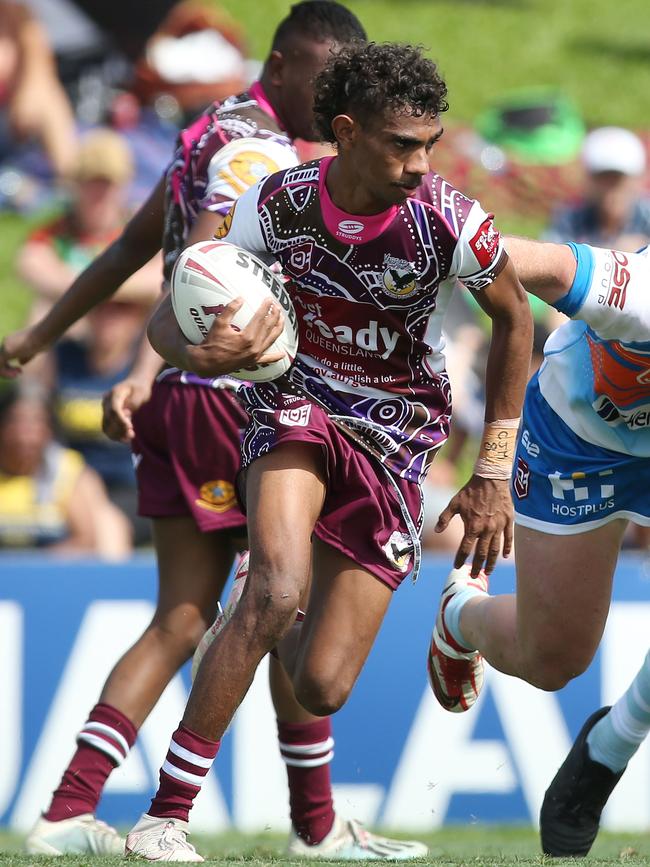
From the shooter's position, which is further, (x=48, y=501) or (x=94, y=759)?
(x=48, y=501)

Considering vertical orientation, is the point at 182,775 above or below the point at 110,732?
above

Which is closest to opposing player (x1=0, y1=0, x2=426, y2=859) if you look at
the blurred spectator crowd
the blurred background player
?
the blurred spectator crowd

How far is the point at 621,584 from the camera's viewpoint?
6.39 meters

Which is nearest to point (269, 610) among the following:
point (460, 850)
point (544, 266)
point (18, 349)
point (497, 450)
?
point (497, 450)

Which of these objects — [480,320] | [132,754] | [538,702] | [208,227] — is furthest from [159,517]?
[480,320]

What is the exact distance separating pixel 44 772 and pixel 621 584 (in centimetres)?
276

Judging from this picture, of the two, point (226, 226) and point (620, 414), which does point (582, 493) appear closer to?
point (620, 414)

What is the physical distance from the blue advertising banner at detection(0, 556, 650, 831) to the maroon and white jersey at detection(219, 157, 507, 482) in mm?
2417

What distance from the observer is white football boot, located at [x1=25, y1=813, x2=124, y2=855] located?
4273 mm

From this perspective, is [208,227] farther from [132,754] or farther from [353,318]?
[132,754]

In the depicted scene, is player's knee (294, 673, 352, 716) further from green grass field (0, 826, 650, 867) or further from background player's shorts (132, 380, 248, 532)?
background player's shorts (132, 380, 248, 532)

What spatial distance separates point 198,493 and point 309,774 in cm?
103

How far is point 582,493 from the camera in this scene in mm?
4316

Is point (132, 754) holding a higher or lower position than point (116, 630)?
lower
